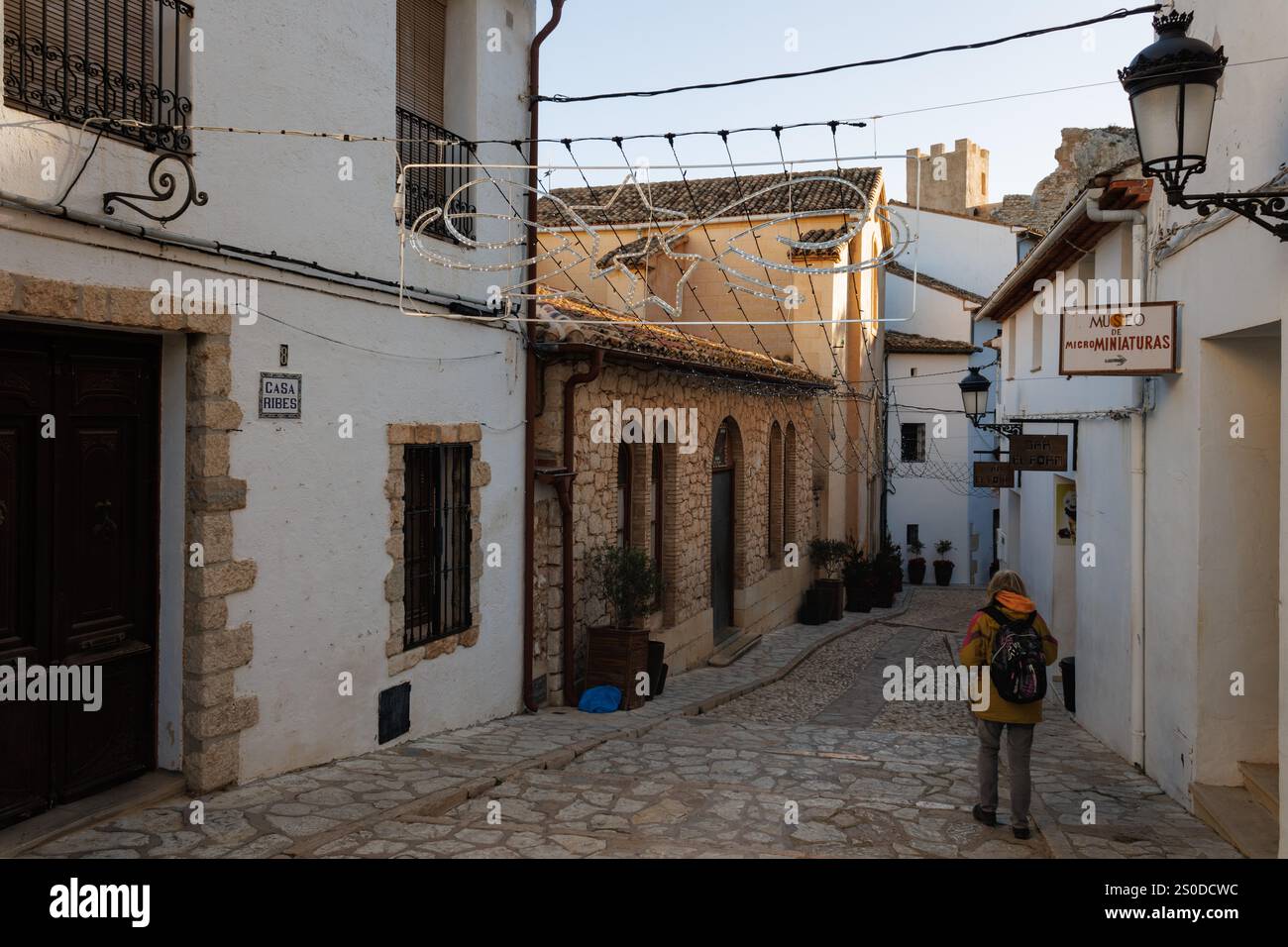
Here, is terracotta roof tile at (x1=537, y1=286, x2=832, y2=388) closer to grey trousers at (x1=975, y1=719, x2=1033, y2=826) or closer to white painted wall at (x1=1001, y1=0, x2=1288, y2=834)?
grey trousers at (x1=975, y1=719, x2=1033, y2=826)

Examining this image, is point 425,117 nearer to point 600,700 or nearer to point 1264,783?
point 600,700

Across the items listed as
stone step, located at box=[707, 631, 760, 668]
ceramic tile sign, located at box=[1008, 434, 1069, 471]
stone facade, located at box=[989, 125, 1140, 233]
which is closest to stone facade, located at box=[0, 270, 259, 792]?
stone facade, located at box=[989, 125, 1140, 233]

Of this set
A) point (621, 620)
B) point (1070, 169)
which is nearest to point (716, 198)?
point (1070, 169)

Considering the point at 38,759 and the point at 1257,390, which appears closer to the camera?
the point at 38,759

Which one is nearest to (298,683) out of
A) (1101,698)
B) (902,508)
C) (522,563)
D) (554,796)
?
(554,796)

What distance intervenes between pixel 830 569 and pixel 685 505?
8748 millimetres

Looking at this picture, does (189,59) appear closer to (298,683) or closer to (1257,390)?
(298,683)

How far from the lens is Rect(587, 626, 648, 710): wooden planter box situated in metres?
9.79

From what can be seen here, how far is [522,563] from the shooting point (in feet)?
30.2

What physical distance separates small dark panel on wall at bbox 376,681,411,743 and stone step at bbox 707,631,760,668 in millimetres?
6642

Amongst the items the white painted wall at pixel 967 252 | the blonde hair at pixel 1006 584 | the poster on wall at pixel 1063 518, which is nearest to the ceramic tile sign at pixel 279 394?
the blonde hair at pixel 1006 584

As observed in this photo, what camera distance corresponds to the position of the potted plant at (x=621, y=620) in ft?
32.2

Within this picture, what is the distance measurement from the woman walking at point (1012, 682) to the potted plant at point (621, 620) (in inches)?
168

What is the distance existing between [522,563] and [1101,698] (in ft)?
17.1
